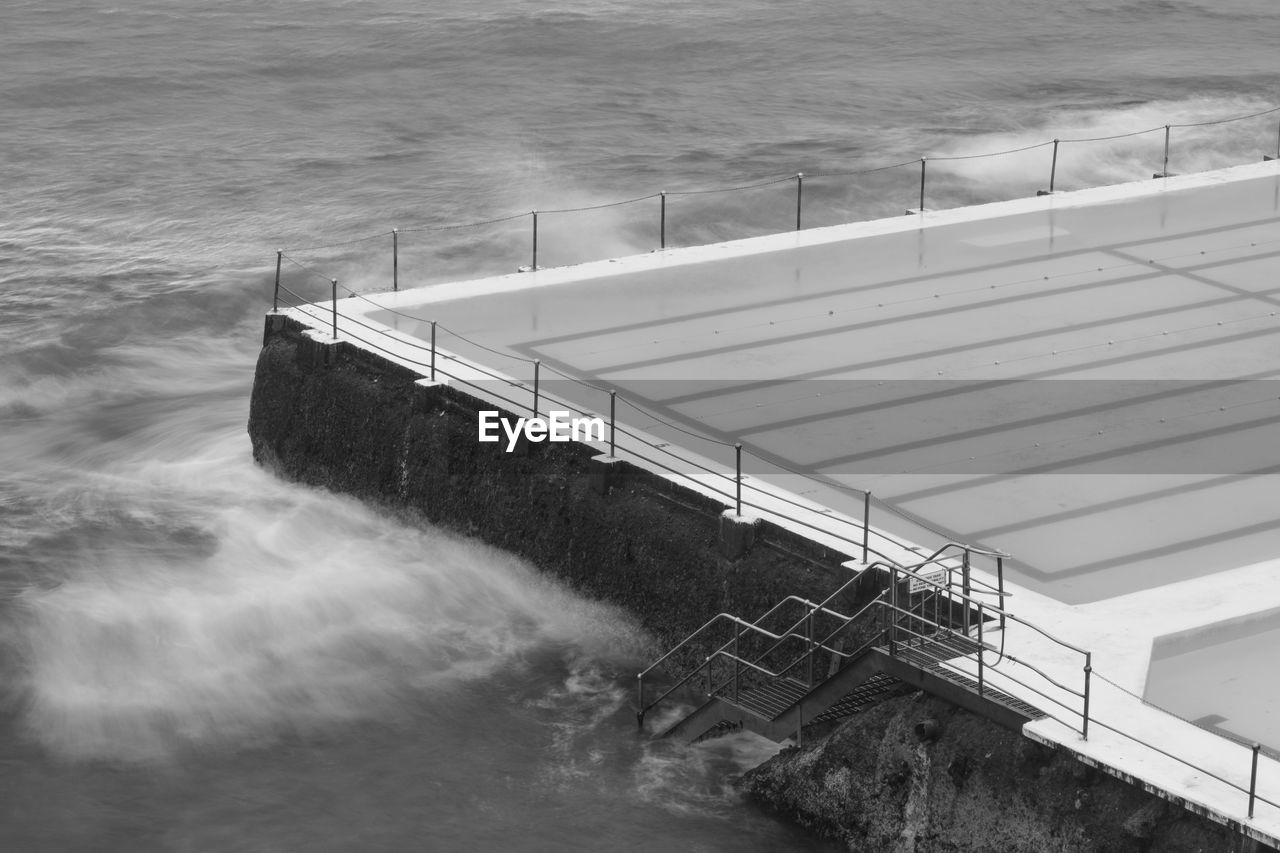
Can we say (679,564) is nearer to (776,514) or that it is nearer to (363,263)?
(776,514)

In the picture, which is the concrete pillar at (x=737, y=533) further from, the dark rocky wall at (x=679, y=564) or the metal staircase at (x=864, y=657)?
the metal staircase at (x=864, y=657)

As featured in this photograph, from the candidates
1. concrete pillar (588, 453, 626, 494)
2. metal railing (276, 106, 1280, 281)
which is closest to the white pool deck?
concrete pillar (588, 453, 626, 494)

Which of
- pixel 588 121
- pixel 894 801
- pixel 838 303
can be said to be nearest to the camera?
pixel 894 801

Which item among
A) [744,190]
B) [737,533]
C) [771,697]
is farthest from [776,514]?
[744,190]

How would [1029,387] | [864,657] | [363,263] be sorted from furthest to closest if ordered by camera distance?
1. [363,263]
2. [1029,387]
3. [864,657]

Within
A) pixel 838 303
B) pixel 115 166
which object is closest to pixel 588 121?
pixel 115 166

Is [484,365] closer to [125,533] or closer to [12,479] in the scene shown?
[125,533]
